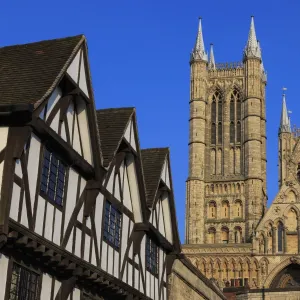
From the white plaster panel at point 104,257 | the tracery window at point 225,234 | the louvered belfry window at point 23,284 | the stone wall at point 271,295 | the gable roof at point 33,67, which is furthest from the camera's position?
the tracery window at point 225,234

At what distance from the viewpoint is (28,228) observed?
46.4 feet

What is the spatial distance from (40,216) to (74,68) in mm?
3722

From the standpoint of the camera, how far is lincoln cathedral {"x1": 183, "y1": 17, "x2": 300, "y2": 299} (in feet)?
222

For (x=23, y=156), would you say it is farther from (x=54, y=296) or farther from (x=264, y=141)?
(x=264, y=141)

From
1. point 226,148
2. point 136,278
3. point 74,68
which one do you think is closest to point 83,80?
point 74,68

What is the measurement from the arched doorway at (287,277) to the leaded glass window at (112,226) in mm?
49884

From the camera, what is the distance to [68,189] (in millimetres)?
16359

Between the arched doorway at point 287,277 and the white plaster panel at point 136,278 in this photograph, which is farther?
the arched doorway at point 287,277

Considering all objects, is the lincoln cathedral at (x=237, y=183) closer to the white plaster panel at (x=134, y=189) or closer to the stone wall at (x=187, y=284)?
the stone wall at (x=187, y=284)

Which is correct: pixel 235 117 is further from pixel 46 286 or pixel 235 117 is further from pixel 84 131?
pixel 46 286

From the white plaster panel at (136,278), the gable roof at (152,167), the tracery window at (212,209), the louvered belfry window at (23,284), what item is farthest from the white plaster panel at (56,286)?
the tracery window at (212,209)

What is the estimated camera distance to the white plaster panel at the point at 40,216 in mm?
14664

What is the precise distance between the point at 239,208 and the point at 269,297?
4350cm

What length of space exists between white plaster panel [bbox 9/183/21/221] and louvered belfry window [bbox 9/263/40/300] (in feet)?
3.41
